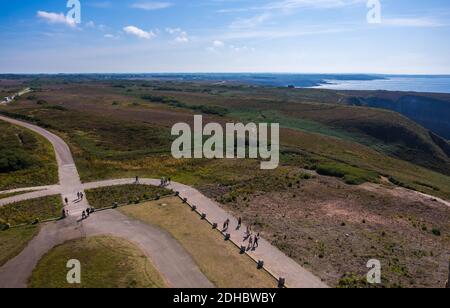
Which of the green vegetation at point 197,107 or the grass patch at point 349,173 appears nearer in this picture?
the grass patch at point 349,173

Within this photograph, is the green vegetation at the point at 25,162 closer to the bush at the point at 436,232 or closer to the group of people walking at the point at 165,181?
the group of people walking at the point at 165,181

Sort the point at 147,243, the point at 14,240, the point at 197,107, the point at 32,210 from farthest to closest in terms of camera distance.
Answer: the point at 197,107 < the point at 32,210 < the point at 14,240 < the point at 147,243

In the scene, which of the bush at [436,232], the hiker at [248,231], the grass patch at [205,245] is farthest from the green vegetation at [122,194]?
the bush at [436,232]

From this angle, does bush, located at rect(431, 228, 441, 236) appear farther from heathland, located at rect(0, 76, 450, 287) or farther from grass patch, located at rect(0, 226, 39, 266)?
grass patch, located at rect(0, 226, 39, 266)

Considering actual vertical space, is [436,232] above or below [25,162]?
below

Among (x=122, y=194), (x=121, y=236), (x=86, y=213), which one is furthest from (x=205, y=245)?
(x=122, y=194)

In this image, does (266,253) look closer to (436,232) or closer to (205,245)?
(205,245)
